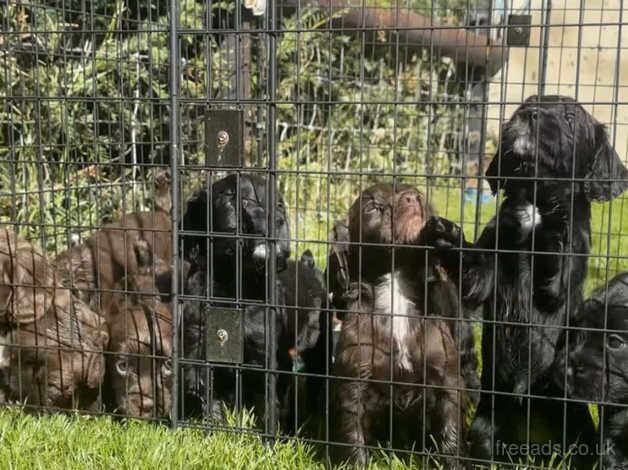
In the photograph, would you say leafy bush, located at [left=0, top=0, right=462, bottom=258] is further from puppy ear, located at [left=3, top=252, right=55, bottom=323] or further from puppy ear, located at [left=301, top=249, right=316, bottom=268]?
puppy ear, located at [left=301, top=249, right=316, bottom=268]

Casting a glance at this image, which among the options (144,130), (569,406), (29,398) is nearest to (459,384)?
(569,406)

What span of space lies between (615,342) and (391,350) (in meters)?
0.86

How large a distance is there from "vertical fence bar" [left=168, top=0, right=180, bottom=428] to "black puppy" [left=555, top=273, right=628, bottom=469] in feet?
5.24

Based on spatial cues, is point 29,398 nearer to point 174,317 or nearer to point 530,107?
point 174,317

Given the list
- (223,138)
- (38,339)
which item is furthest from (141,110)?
(223,138)

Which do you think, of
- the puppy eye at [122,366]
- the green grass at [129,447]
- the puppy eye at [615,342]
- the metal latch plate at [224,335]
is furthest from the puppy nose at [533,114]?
the puppy eye at [122,366]

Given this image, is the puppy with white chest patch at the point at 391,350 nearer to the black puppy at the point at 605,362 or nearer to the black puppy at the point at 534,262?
the black puppy at the point at 534,262

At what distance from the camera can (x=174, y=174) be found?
3.40m

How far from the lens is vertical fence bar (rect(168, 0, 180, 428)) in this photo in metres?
3.35

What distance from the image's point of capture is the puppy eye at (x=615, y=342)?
3094mm

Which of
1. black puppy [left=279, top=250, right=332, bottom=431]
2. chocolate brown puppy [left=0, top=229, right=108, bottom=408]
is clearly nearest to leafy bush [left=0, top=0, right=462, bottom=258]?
chocolate brown puppy [left=0, top=229, right=108, bottom=408]

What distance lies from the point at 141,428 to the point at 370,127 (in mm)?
5195

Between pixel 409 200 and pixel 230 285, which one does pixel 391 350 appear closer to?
pixel 409 200

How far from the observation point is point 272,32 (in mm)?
3203
